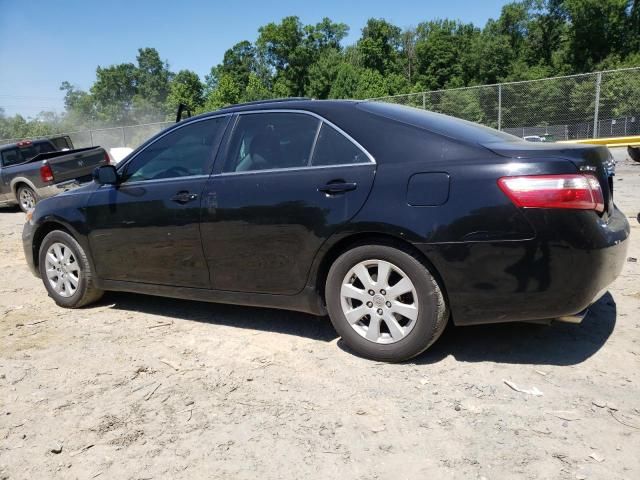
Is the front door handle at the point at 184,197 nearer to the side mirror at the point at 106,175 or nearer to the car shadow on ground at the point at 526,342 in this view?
the side mirror at the point at 106,175

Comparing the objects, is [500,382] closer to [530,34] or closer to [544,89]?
[544,89]

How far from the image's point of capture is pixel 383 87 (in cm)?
4634

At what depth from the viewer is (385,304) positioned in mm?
3359

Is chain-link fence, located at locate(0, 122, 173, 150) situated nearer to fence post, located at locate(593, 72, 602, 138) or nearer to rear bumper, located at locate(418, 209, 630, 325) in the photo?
fence post, located at locate(593, 72, 602, 138)

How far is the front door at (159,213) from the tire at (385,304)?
1.14 metres

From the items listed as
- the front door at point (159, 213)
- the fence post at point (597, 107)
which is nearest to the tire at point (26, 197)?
the front door at point (159, 213)

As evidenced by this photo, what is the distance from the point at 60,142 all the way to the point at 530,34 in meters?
70.1

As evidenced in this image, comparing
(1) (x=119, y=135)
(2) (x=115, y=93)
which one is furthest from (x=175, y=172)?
(2) (x=115, y=93)

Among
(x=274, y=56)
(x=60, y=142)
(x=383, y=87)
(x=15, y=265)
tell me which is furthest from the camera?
(x=274, y=56)

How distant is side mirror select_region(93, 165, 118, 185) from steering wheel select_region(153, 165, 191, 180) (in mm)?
407

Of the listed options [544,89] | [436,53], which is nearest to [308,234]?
[544,89]

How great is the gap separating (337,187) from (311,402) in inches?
50.5

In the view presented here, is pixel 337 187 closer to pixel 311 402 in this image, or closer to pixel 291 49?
pixel 311 402

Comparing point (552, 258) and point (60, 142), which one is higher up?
point (60, 142)
